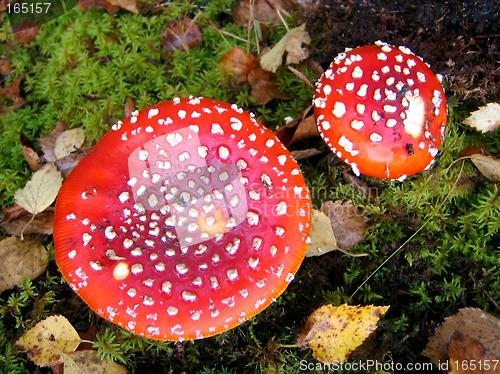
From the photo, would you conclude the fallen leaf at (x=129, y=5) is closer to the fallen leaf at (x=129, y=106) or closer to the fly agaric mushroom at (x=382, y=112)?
the fallen leaf at (x=129, y=106)

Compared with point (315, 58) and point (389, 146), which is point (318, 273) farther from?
point (315, 58)

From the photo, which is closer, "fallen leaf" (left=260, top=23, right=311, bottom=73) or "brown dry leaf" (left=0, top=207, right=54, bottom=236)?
"brown dry leaf" (left=0, top=207, right=54, bottom=236)

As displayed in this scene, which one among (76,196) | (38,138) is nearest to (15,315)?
(76,196)

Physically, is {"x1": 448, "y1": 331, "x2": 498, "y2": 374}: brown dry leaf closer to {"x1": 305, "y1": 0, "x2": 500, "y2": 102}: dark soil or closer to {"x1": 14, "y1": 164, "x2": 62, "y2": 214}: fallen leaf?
{"x1": 305, "y1": 0, "x2": 500, "y2": 102}: dark soil

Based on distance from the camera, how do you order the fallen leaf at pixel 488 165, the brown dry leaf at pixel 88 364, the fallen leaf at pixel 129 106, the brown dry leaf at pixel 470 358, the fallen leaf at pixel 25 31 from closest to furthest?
the brown dry leaf at pixel 470 358 → the brown dry leaf at pixel 88 364 → the fallen leaf at pixel 488 165 → the fallen leaf at pixel 129 106 → the fallen leaf at pixel 25 31

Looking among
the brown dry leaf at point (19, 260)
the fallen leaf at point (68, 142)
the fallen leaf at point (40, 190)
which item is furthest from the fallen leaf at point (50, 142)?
the brown dry leaf at point (19, 260)

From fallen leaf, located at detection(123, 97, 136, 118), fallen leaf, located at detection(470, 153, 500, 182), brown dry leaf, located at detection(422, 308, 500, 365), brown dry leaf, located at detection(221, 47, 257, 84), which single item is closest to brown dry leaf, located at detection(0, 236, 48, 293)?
fallen leaf, located at detection(123, 97, 136, 118)

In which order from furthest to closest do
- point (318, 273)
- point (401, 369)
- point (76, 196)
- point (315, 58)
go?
1. point (315, 58)
2. point (318, 273)
3. point (401, 369)
4. point (76, 196)
